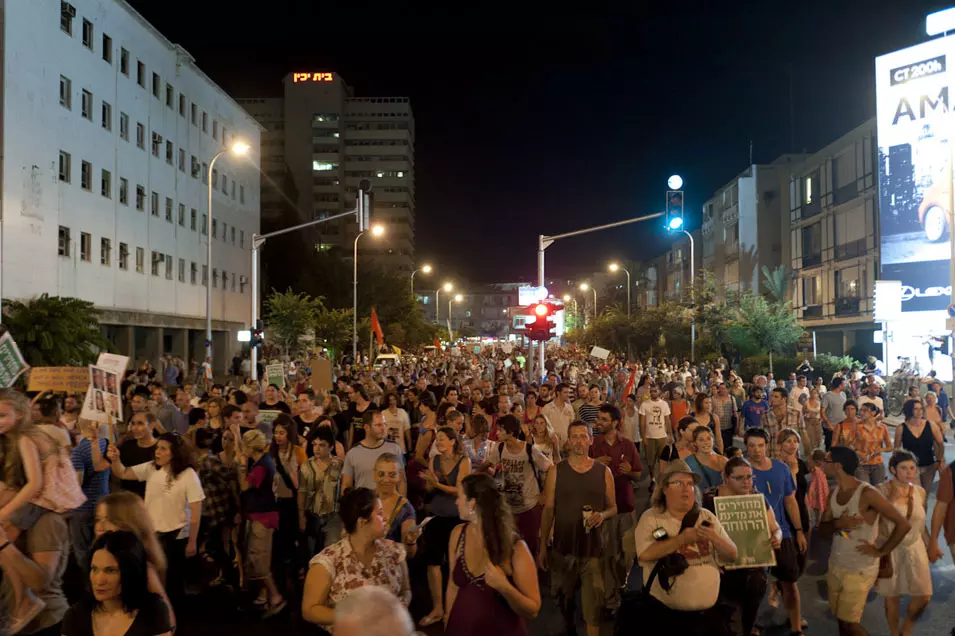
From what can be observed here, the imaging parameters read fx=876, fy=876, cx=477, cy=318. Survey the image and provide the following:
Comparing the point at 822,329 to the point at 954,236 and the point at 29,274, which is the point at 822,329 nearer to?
the point at 954,236

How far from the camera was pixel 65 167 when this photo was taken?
34.8 metres

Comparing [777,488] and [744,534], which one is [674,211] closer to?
[777,488]

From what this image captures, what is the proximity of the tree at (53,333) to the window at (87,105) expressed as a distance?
14248mm

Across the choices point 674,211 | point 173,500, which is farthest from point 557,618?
point 674,211

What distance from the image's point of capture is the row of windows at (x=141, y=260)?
3484 cm

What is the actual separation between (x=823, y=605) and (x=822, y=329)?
Answer: 141ft

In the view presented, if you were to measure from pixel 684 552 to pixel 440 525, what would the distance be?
304 centimetres

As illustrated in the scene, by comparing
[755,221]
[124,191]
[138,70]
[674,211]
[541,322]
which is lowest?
[541,322]

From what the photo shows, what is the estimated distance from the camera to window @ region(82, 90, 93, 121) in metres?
36.4

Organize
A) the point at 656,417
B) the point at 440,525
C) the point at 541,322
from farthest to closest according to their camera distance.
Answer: the point at 541,322
the point at 656,417
the point at 440,525

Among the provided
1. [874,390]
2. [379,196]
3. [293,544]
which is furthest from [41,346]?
[379,196]

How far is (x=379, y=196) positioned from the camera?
447 ft

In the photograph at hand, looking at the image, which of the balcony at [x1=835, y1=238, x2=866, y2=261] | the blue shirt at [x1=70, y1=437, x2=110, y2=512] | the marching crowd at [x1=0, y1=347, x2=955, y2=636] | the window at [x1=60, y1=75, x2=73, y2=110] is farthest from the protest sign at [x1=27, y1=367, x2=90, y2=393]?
the balcony at [x1=835, y1=238, x2=866, y2=261]

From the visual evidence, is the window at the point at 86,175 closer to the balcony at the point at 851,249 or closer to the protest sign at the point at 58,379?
the protest sign at the point at 58,379
